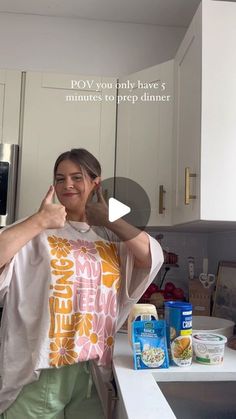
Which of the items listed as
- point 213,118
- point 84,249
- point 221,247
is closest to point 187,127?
point 213,118

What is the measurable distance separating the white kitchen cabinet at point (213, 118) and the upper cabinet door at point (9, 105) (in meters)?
0.77

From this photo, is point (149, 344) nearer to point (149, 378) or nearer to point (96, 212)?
point (149, 378)

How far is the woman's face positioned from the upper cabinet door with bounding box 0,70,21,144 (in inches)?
21.7

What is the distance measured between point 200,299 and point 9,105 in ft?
3.71

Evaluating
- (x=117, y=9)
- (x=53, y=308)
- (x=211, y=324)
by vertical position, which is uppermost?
(x=117, y=9)

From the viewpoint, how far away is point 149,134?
1.52 m

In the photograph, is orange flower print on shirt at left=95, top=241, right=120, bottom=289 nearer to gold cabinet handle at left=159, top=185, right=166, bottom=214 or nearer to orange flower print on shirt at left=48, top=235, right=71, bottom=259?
orange flower print on shirt at left=48, top=235, right=71, bottom=259

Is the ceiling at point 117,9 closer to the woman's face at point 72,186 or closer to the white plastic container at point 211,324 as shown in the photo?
the woman's face at point 72,186

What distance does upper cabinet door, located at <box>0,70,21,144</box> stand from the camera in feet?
5.06

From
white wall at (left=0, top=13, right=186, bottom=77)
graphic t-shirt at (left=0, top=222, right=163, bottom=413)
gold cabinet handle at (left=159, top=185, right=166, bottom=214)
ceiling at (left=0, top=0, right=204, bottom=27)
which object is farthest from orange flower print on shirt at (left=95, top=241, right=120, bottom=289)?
ceiling at (left=0, top=0, right=204, bottom=27)

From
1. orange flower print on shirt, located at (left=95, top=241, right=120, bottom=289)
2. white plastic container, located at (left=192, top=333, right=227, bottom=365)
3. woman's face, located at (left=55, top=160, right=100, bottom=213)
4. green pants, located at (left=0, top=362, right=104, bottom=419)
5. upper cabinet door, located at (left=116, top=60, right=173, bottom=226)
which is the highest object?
upper cabinet door, located at (left=116, top=60, right=173, bottom=226)

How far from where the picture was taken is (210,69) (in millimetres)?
1076

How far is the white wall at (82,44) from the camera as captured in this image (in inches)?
71.1

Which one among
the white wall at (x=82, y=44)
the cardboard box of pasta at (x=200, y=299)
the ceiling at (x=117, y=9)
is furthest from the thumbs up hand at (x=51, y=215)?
the ceiling at (x=117, y=9)
